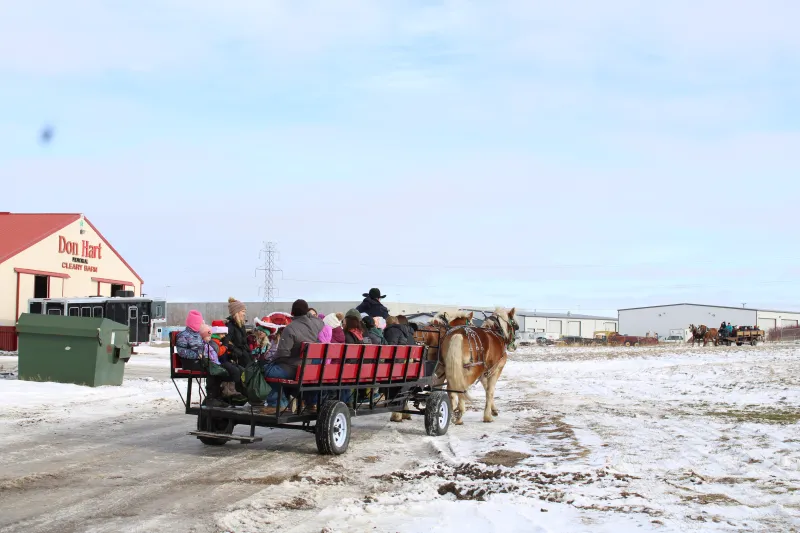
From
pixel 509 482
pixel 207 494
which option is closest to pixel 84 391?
pixel 207 494

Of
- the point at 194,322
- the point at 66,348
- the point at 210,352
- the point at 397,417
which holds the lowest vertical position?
the point at 397,417

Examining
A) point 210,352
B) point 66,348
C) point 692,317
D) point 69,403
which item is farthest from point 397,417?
point 692,317

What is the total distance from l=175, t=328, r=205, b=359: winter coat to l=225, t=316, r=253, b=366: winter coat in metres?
0.46

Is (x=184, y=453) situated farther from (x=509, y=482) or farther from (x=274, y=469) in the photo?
(x=509, y=482)

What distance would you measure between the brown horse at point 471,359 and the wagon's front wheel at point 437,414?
2.88 ft

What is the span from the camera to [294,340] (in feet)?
32.0

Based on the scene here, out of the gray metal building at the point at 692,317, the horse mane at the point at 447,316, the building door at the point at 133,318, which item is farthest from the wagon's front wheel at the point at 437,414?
the gray metal building at the point at 692,317

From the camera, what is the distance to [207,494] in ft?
24.3

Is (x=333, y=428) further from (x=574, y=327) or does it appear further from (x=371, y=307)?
(x=574, y=327)

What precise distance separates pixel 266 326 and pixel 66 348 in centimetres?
954

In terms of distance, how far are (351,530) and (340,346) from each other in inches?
153

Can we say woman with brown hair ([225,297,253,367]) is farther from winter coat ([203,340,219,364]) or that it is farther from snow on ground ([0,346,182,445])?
snow on ground ([0,346,182,445])

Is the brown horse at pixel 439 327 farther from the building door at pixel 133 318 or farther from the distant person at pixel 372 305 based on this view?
the building door at pixel 133 318

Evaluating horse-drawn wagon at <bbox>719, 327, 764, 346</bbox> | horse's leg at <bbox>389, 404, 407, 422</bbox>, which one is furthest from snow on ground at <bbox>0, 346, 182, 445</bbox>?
horse-drawn wagon at <bbox>719, 327, 764, 346</bbox>
